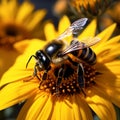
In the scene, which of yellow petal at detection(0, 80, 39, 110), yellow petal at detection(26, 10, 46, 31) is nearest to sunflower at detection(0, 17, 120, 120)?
yellow petal at detection(0, 80, 39, 110)

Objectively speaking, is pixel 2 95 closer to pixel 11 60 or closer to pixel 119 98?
pixel 119 98

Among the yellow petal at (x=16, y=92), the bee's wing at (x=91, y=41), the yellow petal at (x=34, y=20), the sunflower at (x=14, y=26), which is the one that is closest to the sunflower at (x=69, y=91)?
the yellow petal at (x=16, y=92)

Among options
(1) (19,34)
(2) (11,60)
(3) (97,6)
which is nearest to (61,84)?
(3) (97,6)

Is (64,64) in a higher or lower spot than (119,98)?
higher

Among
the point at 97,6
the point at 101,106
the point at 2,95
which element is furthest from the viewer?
the point at 97,6

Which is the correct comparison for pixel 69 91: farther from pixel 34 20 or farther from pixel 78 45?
pixel 34 20

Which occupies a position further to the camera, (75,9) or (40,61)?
(75,9)
